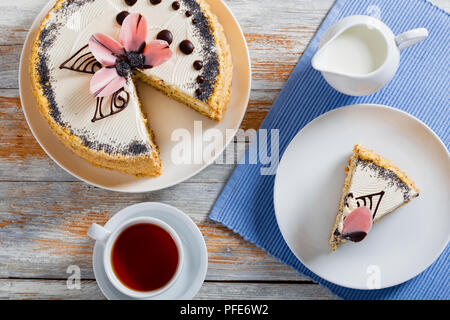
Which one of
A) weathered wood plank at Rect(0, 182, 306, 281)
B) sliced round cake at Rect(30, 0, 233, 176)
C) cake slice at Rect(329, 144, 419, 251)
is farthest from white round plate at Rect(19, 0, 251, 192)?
cake slice at Rect(329, 144, 419, 251)

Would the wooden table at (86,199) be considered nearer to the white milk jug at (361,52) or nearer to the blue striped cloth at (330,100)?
the blue striped cloth at (330,100)

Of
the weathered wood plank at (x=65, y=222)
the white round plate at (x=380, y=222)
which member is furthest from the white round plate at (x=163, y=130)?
the white round plate at (x=380, y=222)

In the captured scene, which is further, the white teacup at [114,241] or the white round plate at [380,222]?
the white round plate at [380,222]

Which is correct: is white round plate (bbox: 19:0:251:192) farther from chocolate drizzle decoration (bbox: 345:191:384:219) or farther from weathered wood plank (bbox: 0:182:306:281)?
chocolate drizzle decoration (bbox: 345:191:384:219)

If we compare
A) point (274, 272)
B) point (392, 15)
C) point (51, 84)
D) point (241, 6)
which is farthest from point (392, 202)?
point (51, 84)

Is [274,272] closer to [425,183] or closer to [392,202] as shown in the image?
[392,202]

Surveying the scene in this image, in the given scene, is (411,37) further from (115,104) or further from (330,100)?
(115,104)
